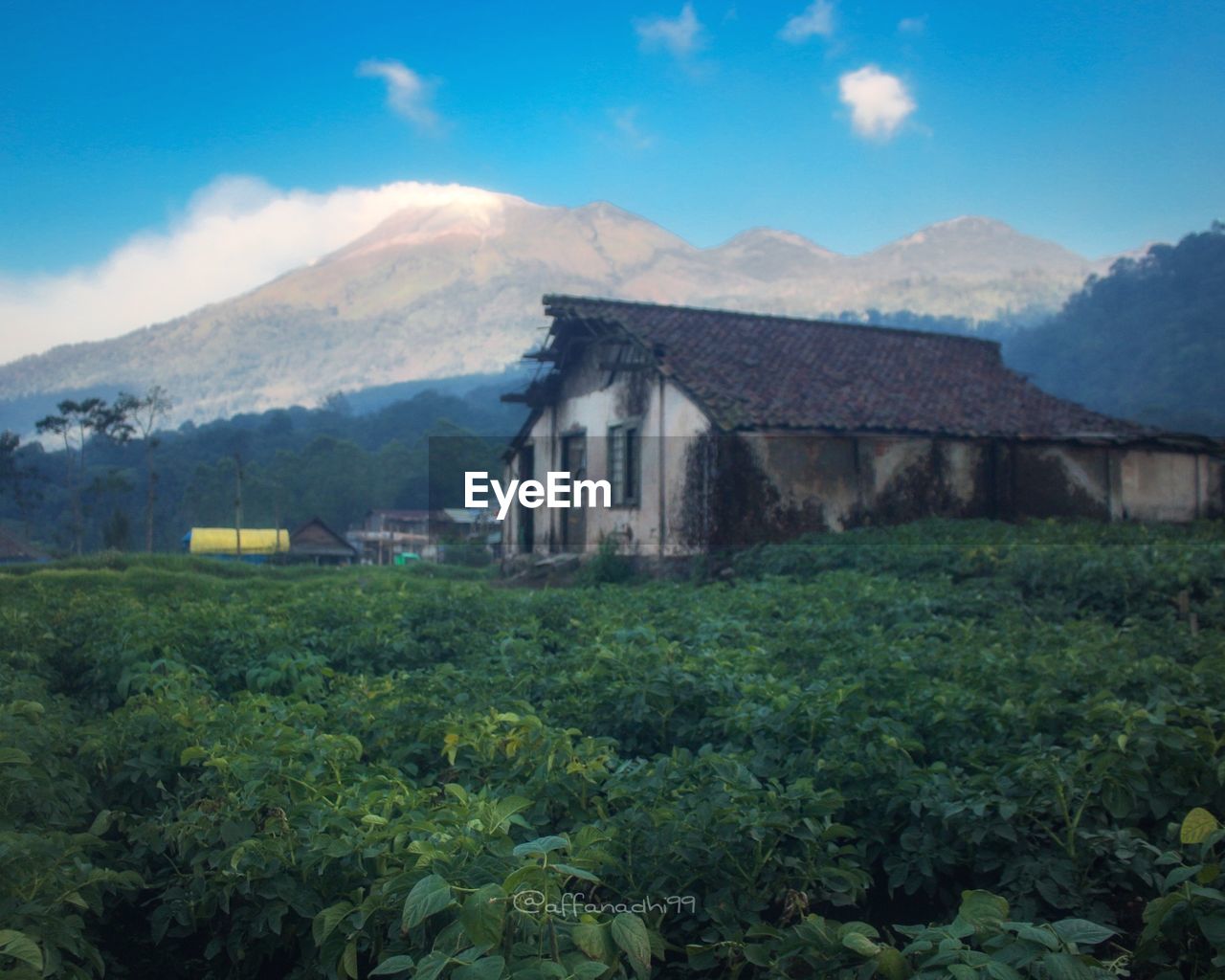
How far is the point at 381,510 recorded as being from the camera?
61.6m

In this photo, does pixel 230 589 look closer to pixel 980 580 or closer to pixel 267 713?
pixel 267 713

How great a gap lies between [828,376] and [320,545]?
34.3 metres

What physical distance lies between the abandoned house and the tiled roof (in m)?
0.06

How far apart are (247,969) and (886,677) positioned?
11.9ft

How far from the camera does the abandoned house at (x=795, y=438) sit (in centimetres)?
1705

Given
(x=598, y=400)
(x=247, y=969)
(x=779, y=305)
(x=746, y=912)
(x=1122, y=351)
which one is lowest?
(x=247, y=969)

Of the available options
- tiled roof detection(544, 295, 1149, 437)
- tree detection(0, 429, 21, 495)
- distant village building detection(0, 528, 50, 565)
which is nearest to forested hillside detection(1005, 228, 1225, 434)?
tiled roof detection(544, 295, 1149, 437)

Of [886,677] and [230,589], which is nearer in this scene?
[886,677]

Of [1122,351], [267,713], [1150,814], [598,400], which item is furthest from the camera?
[1122,351]

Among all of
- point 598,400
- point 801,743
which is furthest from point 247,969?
point 598,400

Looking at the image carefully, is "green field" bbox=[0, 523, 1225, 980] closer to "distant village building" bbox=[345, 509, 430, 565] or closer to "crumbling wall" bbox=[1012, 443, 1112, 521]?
"crumbling wall" bbox=[1012, 443, 1112, 521]

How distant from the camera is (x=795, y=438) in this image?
17.3 m

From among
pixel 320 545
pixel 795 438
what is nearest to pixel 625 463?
pixel 795 438

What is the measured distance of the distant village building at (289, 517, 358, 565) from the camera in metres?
45.8
